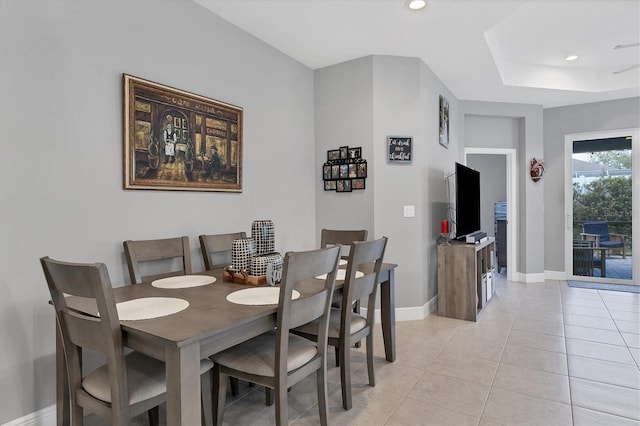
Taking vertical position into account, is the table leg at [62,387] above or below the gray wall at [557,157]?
below

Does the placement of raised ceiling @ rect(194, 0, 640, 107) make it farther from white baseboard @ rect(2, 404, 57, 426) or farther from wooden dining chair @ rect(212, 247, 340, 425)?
white baseboard @ rect(2, 404, 57, 426)

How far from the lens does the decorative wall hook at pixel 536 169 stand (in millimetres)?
5473

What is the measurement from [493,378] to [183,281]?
2.14 m

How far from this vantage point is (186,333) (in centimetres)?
125

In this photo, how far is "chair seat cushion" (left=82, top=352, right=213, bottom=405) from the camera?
4.64 ft

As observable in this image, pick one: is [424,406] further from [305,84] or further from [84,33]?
[305,84]

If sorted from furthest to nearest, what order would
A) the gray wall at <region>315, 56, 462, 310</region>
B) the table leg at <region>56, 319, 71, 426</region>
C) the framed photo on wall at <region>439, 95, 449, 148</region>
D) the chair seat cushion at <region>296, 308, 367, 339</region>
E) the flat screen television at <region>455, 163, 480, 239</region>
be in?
the framed photo on wall at <region>439, 95, 449, 148</region> < the flat screen television at <region>455, 163, 480, 239</region> < the gray wall at <region>315, 56, 462, 310</region> < the chair seat cushion at <region>296, 308, 367, 339</region> < the table leg at <region>56, 319, 71, 426</region>

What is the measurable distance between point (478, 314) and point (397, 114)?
7.53 feet

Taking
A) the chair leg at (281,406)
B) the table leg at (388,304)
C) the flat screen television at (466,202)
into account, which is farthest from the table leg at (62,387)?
the flat screen television at (466,202)

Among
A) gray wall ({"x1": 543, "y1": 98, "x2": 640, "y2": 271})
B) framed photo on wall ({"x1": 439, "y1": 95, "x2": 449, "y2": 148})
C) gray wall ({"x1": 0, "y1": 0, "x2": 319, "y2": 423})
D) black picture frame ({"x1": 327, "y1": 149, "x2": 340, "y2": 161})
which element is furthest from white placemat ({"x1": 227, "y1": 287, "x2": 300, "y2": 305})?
gray wall ({"x1": 543, "y1": 98, "x2": 640, "y2": 271})

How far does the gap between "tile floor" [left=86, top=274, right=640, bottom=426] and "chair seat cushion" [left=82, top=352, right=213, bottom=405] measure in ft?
2.13

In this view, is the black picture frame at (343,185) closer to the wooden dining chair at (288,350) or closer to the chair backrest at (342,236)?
the chair backrest at (342,236)

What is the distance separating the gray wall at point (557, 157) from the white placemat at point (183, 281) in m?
5.56

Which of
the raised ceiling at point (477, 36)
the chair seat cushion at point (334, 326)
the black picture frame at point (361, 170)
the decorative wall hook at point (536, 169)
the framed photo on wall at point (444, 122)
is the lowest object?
the chair seat cushion at point (334, 326)
